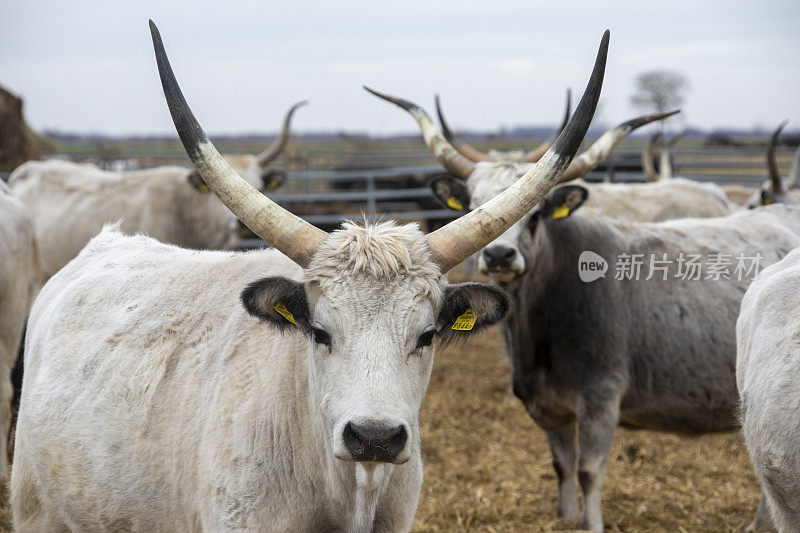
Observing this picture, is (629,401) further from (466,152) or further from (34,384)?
(34,384)

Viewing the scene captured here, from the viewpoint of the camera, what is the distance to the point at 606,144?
512 centimetres

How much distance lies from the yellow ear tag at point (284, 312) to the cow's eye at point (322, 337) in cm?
15

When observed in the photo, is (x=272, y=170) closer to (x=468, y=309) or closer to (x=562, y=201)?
(x=562, y=201)

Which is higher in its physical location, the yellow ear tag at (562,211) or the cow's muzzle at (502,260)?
the yellow ear tag at (562,211)

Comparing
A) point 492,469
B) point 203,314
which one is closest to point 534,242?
point 492,469

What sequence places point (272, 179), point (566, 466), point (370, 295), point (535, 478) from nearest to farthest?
point (370, 295), point (566, 466), point (535, 478), point (272, 179)

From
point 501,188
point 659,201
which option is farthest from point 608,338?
point 659,201

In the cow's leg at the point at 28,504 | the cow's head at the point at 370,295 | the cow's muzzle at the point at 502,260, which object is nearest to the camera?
the cow's head at the point at 370,295

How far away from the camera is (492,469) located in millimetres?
5844

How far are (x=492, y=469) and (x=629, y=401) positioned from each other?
1481mm

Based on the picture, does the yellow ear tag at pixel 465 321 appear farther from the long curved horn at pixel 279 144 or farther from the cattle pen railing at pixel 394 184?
the cattle pen railing at pixel 394 184

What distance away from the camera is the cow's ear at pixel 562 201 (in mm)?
4754

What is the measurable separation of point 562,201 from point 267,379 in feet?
8.86

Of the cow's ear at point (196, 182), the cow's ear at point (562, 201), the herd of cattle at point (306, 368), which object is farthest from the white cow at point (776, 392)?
the cow's ear at point (196, 182)
